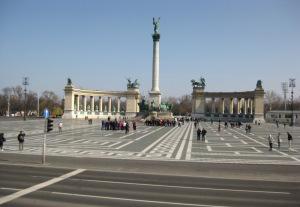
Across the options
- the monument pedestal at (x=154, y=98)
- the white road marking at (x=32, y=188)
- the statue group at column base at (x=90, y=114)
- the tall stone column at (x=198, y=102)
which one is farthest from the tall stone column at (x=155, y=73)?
the white road marking at (x=32, y=188)

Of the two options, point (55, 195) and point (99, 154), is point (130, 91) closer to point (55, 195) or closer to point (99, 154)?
point (99, 154)

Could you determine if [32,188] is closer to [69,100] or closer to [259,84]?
[259,84]

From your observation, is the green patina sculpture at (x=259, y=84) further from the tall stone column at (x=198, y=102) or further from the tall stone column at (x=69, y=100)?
the tall stone column at (x=69, y=100)

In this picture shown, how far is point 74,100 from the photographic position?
146250 millimetres

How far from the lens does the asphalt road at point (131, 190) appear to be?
14.6 m

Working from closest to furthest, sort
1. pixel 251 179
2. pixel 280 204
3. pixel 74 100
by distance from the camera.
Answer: pixel 280 204 < pixel 251 179 < pixel 74 100

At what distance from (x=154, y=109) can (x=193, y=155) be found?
229 ft

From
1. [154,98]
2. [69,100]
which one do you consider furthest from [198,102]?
[154,98]

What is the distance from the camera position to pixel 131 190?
1686cm

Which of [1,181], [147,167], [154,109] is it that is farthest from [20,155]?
[154,109]

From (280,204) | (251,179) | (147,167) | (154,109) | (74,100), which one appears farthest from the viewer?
(74,100)

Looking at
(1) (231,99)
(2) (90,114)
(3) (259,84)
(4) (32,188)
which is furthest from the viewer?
(2) (90,114)

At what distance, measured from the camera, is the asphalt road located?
1459cm

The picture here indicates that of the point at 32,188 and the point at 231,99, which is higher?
the point at 231,99
